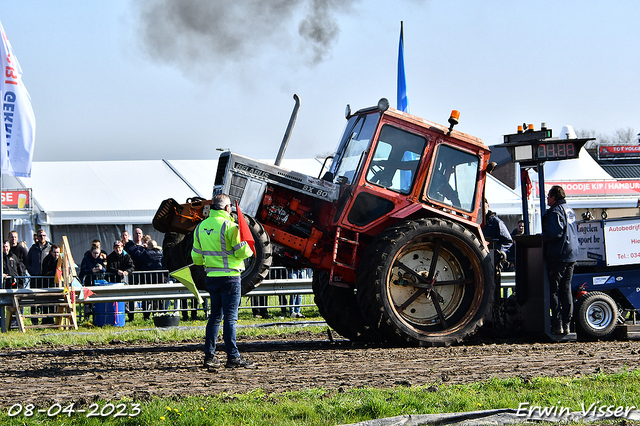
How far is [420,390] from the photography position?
6.24 m

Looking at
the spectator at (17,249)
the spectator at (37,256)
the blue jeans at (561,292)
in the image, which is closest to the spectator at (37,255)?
the spectator at (37,256)

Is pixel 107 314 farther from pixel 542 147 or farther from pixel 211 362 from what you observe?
pixel 542 147

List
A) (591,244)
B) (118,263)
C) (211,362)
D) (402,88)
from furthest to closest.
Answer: (402,88), (118,263), (591,244), (211,362)

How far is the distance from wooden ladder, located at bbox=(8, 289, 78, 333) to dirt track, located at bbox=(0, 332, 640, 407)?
147 inches

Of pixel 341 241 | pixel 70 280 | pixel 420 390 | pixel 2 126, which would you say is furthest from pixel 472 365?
pixel 2 126

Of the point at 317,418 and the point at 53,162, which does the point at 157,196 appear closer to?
the point at 53,162

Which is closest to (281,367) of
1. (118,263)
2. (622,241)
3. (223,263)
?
(223,263)

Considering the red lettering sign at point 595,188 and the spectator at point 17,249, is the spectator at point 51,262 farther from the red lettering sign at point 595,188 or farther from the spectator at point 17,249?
the red lettering sign at point 595,188

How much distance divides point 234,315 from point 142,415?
8.67 feet

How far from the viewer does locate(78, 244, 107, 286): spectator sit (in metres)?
15.2

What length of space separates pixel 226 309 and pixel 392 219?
8.73 ft

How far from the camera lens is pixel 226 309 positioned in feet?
25.9

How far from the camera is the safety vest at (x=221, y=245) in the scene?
25.6ft

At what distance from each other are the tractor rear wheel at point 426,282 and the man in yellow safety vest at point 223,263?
1.83m
